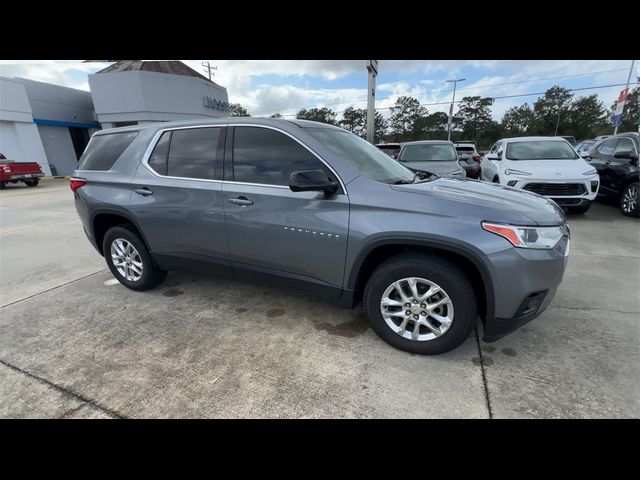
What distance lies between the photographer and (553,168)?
248 inches

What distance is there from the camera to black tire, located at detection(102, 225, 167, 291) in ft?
11.6

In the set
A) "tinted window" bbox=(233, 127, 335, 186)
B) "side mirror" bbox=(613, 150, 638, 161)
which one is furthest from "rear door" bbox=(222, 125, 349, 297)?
"side mirror" bbox=(613, 150, 638, 161)

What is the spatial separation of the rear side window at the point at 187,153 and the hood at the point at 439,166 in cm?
537

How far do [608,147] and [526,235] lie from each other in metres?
8.17

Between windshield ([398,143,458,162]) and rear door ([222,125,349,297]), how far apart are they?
646 cm

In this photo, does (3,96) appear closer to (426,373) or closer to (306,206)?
(306,206)

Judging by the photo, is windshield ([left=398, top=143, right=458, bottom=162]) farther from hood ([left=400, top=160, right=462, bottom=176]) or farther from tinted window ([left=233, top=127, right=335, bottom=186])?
tinted window ([left=233, top=127, right=335, bottom=186])

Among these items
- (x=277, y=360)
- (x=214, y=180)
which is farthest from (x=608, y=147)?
(x=277, y=360)

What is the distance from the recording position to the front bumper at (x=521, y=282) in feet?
6.93

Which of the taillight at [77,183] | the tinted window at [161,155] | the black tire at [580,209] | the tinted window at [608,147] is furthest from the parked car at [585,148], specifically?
the taillight at [77,183]

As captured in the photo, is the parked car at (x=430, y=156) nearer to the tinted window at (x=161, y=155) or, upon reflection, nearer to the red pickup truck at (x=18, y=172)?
the tinted window at (x=161, y=155)

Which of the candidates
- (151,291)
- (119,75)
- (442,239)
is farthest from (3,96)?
(442,239)

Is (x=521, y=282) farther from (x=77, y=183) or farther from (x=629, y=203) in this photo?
(x=629, y=203)
